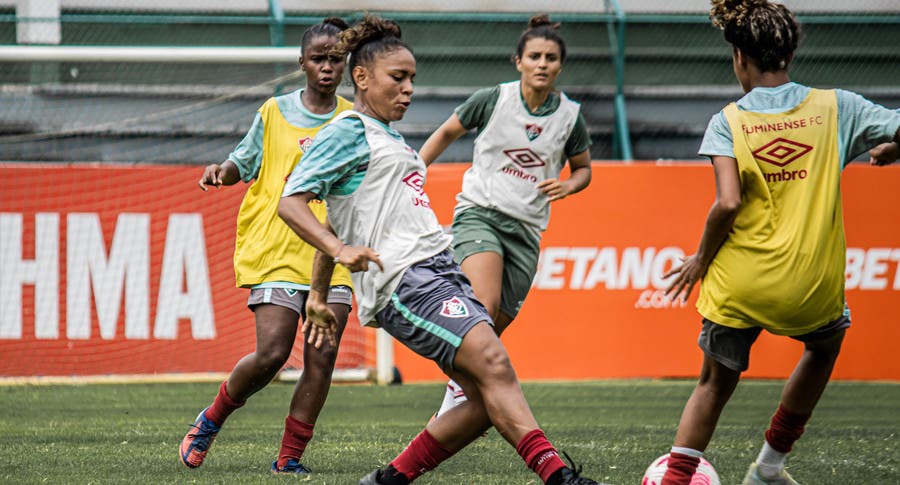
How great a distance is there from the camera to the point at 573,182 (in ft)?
20.2

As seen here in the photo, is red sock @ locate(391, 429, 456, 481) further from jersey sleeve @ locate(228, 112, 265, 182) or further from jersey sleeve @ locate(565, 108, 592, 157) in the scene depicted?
jersey sleeve @ locate(565, 108, 592, 157)

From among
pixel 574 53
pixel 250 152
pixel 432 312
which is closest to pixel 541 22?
pixel 250 152

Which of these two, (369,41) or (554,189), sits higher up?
(369,41)

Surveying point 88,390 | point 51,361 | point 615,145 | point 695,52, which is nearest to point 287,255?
point 88,390

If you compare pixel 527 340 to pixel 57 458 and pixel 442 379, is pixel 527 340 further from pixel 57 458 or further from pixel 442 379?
pixel 57 458

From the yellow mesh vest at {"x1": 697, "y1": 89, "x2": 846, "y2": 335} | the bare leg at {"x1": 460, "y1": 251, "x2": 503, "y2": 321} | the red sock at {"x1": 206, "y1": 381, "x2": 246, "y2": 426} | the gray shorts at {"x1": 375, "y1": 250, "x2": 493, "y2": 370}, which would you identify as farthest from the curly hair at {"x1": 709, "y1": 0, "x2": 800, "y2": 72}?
the red sock at {"x1": 206, "y1": 381, "x2": 246, "y2": 426}

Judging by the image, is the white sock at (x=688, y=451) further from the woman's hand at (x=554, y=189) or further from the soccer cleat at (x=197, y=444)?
the soccer cleat at (x=197, y=444)

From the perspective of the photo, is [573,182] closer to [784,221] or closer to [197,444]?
[784,221]

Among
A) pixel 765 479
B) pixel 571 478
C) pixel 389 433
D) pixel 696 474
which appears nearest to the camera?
pixel 571 478

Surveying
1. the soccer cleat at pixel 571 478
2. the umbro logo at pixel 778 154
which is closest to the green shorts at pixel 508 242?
the umbro logo at pixel 778 154

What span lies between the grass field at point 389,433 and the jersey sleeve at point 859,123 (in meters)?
1.66

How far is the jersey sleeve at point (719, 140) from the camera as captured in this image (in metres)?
4.15

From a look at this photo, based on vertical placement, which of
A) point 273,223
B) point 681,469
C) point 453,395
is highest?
point 273,223

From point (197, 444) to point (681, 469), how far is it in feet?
7.68
